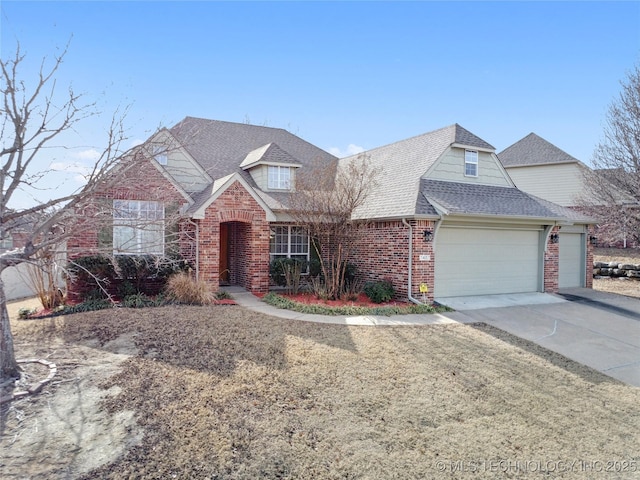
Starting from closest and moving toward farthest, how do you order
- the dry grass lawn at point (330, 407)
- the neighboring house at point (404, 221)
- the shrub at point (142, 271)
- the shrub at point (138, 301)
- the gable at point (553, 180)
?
1. the dry grass lawn at point (330, 407)
2. the shrub at point (138, 301)
3. the shrub at point (142, 271)
4. the neighboring house at point (404, 221)
5. the gable at point (553, 180)

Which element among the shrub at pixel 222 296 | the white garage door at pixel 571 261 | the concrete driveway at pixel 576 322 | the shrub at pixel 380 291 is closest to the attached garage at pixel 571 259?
the white garage door at pixel 571 261

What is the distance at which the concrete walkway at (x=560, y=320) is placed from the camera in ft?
26.4

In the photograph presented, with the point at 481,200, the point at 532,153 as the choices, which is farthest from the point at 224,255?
the point at 532,153

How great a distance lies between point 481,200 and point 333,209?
17.3ft

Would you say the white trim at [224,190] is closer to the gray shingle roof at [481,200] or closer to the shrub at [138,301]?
the shrub at [138,301]

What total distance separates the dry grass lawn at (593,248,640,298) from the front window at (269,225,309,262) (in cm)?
1259

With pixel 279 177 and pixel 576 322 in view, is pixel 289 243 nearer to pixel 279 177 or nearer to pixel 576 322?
pixel 279 177

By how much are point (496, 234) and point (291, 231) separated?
7346 millimetres

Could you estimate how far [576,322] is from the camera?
1041 centimetres

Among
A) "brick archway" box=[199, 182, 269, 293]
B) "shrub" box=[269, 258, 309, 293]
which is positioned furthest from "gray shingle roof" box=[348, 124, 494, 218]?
"brick archway" box=[199, 182, 269, 293]

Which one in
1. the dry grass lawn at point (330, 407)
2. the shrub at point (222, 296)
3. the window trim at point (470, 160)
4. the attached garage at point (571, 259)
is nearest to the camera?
the dry grass lawn at point (330, 407)

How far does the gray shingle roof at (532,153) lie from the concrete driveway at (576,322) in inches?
564

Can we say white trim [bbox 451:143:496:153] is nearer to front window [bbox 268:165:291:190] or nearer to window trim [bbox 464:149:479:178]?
window trim [bbox 464:149:479:178]

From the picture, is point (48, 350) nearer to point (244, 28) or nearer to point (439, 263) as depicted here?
point (244, 28)
